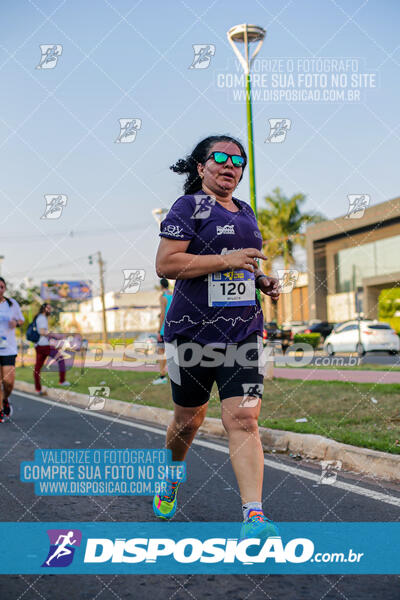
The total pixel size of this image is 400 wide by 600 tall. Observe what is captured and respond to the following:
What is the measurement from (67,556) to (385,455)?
2.73m

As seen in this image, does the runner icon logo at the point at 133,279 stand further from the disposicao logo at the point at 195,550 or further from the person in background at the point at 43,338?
the disposicao logo at the point at 195,550

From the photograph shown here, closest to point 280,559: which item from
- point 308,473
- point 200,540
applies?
point 200,540

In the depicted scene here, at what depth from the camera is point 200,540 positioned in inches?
132

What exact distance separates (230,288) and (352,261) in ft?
155

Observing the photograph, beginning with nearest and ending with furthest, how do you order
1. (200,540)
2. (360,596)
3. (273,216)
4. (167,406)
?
(360,596) < (200,540) < (167,406) < (273,216)

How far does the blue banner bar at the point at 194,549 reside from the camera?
9.93 feet

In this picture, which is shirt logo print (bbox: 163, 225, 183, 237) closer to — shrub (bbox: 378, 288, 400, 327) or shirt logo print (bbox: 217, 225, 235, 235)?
shirt logo print (bbox: 217, 225, 235, 235)

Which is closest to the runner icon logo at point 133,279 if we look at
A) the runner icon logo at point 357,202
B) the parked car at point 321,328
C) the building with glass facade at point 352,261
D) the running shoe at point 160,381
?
the runner icon logo at point 357,202

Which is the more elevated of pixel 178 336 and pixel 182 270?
pixel 182 270

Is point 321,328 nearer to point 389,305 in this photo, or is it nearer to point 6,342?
point 389,305

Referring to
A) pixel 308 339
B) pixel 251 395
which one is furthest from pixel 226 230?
pixel 308 339

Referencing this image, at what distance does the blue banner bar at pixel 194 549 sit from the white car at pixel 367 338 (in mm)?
21959

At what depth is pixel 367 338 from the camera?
86.3 feet

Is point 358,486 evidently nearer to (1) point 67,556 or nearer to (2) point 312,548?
(2) point 312,548
